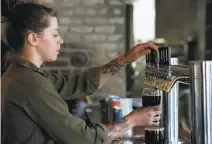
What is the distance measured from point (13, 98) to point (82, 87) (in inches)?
27.2

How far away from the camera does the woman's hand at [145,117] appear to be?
1.49m

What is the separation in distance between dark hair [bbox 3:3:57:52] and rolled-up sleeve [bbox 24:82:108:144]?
218 mm

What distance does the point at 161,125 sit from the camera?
1.74m

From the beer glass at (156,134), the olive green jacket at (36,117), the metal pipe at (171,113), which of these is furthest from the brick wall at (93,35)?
the olive green jacket at (36,117)

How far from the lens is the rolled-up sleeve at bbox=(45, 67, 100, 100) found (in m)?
1.99

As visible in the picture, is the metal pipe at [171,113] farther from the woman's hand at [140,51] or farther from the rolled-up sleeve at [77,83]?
the rolled-up sleeve at [77,83]

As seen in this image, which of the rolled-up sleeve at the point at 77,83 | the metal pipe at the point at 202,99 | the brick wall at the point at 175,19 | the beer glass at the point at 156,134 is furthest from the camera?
the brick wall at the point at 175,19

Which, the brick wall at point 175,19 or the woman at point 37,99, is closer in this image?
the woman at point 37,99

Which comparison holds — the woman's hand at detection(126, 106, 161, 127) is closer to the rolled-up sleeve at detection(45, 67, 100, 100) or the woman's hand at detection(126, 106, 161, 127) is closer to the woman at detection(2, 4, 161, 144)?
the woman at detection(2, 4, 161, 144)

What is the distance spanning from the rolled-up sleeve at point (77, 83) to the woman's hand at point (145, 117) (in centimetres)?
53

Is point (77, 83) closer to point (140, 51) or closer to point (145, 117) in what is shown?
point (140, 51)

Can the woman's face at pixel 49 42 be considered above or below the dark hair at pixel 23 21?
below

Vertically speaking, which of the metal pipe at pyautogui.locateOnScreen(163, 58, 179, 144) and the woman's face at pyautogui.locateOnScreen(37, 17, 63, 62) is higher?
the woman's face at pyautogui.locateOnScreen(37, 17, 63, 62)

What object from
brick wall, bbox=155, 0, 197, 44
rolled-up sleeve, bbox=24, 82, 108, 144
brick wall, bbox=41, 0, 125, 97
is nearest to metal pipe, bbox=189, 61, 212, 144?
rolled-up sleeve, bbox=24, 82, 108, 144
